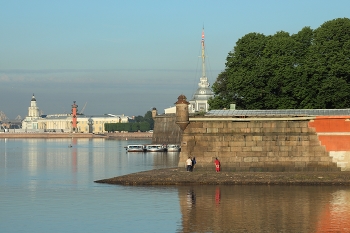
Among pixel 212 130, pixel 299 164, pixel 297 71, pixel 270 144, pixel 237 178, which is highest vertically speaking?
pixel 297 71

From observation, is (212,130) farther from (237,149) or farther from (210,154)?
(237,149)

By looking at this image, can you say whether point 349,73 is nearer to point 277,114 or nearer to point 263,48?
point 263,48

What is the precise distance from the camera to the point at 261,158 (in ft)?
161

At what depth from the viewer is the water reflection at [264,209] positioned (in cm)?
3073

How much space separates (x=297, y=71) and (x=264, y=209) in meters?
30.3

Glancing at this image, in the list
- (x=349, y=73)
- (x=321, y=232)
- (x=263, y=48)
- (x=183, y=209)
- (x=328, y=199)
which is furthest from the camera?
(x=263, y=48)

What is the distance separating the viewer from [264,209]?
1391 inches

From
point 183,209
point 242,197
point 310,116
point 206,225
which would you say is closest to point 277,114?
point 310,116

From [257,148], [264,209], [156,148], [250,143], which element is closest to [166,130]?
[156,148]

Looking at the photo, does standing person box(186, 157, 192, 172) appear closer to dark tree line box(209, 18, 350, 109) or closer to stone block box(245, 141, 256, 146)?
stone block box(245, 141, 256, 146)

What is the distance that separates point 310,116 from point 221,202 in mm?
13424

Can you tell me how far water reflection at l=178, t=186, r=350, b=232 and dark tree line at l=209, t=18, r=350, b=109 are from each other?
2176 cm

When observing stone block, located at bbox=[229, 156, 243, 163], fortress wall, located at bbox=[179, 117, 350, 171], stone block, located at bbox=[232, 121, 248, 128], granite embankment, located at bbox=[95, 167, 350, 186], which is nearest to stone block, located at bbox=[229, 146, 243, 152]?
fortress wall, located at bbox=[179, 117, 350, 171]

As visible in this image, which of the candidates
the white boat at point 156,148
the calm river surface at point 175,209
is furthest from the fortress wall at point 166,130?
the calm river surface at point 175,209
